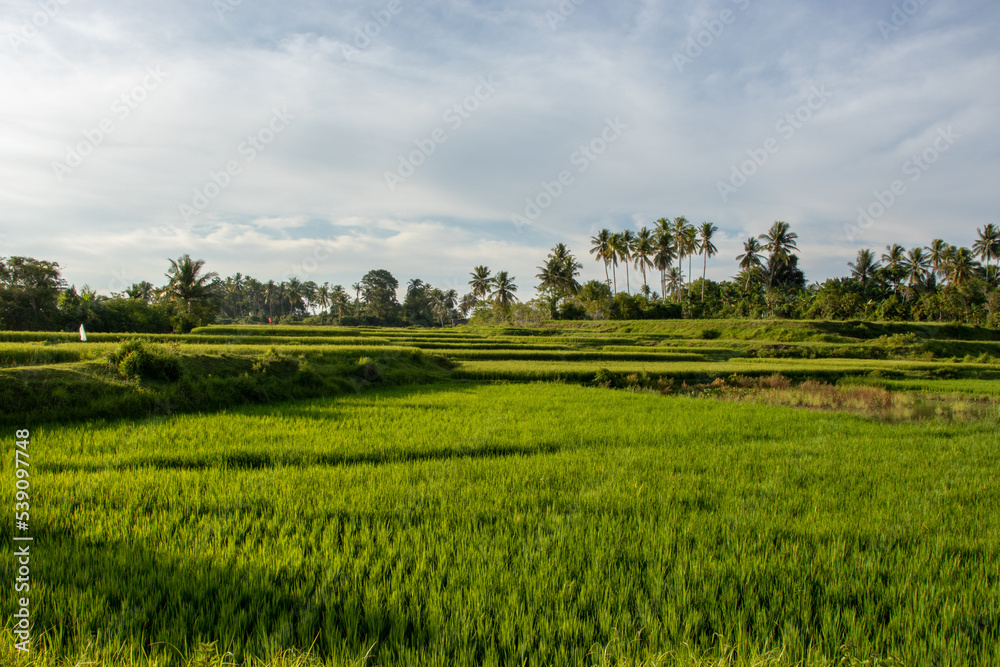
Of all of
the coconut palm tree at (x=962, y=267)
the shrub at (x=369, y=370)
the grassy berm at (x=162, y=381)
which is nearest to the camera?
the grassy berm at (x=162, y=381)

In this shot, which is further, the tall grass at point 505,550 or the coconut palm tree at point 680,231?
the coconut palm tree at point 680,231

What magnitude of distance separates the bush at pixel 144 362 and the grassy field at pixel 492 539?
317 millimetres

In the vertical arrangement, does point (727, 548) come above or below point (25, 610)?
below

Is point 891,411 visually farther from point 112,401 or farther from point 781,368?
point 112,401

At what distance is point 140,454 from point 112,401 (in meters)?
3.42

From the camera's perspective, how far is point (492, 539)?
365 centimetres

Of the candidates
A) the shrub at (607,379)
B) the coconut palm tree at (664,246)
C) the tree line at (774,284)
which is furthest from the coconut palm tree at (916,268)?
the shrub at (607,379)

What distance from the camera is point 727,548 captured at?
11.7 feet

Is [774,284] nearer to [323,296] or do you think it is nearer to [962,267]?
[962,267]

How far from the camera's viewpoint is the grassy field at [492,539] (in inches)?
97.3

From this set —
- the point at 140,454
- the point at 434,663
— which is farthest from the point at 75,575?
the point at 140,454

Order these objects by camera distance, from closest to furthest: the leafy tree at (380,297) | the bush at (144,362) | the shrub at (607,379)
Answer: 1. the bush at (144,362)
2. the shrub at (607,379)
3. the leafy tree at (380,297)

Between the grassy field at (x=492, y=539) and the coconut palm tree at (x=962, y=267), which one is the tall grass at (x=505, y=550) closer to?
the grassy field at (x=492, y=539)

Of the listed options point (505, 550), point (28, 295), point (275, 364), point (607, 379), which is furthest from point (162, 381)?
point (28, 295)
